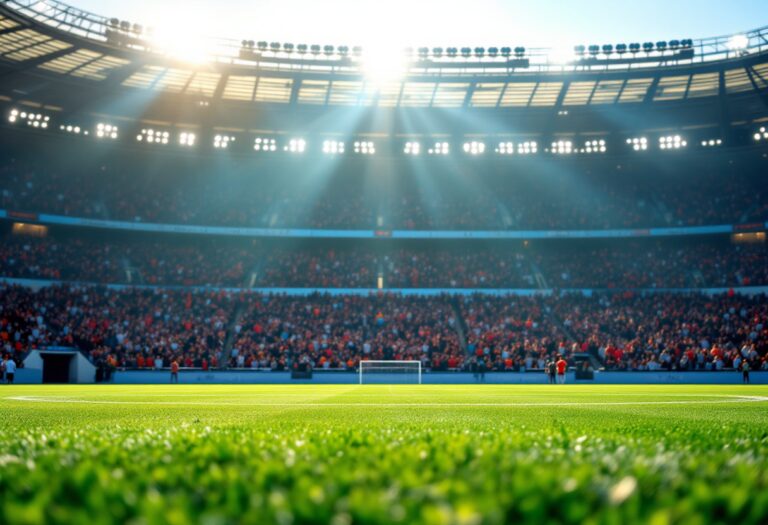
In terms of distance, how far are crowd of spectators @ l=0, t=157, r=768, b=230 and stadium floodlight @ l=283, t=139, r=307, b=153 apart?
259cm

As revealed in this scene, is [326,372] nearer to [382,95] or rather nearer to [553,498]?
[382,95]

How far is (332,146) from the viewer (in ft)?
173

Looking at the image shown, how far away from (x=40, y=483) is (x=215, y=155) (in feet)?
170

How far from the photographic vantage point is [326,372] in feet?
112

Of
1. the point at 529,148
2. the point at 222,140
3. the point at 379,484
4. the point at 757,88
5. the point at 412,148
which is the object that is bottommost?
the point at 379,484

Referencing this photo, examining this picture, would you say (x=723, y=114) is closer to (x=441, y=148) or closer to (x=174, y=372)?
(x=441, y=148)

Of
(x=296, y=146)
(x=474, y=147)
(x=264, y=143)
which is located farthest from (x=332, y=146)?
(x=474, y=147)

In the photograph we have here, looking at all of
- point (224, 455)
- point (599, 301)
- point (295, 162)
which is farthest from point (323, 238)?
point (224, 455)

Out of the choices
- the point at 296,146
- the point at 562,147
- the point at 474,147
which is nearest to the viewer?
the point at 296,146

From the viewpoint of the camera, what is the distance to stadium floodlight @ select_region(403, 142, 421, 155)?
5334 cm

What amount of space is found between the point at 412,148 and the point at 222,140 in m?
15.6

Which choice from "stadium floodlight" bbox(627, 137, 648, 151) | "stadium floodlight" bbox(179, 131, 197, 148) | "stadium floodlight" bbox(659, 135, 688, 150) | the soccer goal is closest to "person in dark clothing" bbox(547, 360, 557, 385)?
the soccer goal

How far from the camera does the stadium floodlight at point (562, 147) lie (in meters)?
52.7

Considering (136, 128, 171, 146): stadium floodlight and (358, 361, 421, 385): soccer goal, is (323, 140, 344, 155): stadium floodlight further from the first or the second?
(358, 361, 421, 385): soccer goal
